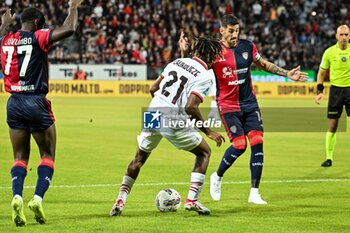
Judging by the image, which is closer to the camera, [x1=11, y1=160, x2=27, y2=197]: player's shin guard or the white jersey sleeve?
[x1=11, y1=160, x2=27, y2=197]: player's shin guard

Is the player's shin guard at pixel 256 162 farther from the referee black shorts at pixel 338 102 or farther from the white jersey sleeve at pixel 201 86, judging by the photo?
the referee black shorts at pixel 338 102

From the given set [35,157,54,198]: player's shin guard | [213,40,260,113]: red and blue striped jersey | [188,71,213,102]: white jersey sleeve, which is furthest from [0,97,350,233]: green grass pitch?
[188,71,213,102]: white jersey sleeve

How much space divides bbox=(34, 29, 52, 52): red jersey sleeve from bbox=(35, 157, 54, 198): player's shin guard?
123cm

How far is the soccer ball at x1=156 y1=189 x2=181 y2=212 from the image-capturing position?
9.82 metres

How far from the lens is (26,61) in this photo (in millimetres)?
8953

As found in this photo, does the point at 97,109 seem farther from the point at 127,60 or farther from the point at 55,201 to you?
the point at 55,201

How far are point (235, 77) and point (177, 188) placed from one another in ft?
6.19

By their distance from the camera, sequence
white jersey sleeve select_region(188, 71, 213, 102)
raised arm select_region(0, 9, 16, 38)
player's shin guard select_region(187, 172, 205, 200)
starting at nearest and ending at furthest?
white jersey sleeve select_region(188, 71, 213, 102) → raised arm select_region(0, 9, 16, 38) → player's shin guard select_region(187, 172, 205, 200)

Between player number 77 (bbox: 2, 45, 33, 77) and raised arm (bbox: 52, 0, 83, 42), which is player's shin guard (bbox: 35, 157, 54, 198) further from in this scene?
raised arm (bbox: 52, 0, 83, 42)

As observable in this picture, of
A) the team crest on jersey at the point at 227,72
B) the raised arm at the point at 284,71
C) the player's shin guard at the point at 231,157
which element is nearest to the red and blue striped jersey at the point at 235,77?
the team crest on jersey at the point at 227,72

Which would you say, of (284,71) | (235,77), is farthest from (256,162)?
(284,71)

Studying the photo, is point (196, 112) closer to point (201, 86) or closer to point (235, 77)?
point (201, 86)

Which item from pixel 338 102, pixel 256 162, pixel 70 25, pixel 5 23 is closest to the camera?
pixel 70 25

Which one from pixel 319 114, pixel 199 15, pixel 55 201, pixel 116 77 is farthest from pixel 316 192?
pixel 199 15
